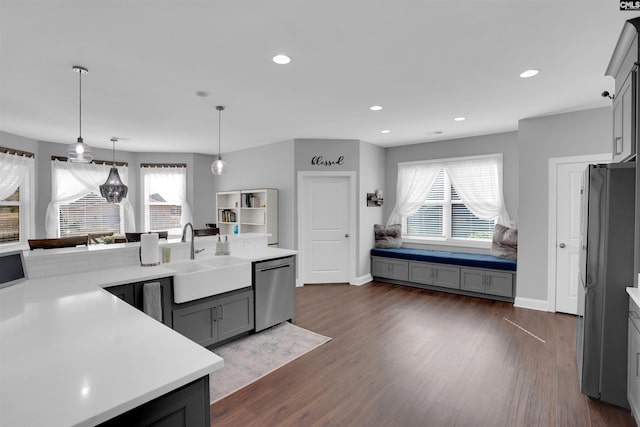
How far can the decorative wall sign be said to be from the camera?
542 centimetres

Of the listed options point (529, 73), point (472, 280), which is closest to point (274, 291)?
point (472, 280)

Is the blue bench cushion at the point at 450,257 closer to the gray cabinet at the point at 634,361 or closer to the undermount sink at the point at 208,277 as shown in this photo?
the gray cabinet at the point at 634,361

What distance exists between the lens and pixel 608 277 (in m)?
2.20

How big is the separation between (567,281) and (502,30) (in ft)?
11.2

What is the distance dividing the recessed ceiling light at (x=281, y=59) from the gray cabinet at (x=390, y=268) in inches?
155

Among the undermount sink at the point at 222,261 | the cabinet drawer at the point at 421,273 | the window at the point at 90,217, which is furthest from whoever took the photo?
the window at the point at 90,217

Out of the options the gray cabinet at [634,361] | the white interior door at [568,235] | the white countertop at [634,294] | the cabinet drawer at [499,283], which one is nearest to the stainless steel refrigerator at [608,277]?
the gray cabinet at [634,361]

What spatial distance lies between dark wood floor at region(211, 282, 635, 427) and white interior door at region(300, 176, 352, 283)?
1.48 meters

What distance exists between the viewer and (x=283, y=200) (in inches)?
219

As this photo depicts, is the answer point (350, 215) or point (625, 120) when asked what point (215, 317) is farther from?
point (625, 120)

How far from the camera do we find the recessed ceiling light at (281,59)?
2.46 m

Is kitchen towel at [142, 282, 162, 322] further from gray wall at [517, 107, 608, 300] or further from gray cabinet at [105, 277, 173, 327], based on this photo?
gray wall at [517, 107, 608, 300]

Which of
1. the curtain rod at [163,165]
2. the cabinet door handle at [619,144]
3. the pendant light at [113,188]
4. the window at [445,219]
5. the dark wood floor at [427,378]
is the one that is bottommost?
the dark wood floor at [427,378]

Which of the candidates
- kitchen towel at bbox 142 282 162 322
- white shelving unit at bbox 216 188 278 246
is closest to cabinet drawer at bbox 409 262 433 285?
white shelving unit at bbox 216 188 278 246
